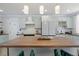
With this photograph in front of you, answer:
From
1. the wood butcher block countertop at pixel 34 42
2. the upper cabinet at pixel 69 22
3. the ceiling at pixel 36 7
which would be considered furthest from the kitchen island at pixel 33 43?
the ceiling at pixel 36 7

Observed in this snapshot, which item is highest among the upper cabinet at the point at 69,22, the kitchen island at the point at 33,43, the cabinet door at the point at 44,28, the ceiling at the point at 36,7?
the ceiling at the point at 36,7

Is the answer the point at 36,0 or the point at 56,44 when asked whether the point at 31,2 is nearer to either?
the point at 36,0

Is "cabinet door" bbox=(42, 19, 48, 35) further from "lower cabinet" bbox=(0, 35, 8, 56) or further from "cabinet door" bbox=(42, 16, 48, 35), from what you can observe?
"lower cabinet" bbox=(0, 35, 8, 56)

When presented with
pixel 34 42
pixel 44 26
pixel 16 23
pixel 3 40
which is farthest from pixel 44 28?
pixel 3 40

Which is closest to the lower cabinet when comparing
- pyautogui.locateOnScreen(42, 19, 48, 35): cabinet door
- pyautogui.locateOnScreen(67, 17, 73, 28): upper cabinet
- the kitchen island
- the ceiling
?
the kitchen island

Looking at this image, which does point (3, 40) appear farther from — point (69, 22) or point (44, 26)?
point (69, 22)

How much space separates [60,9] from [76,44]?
14.4 inches

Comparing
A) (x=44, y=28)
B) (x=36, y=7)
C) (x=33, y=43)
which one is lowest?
(x=33, y=43)

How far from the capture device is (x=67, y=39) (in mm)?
1151

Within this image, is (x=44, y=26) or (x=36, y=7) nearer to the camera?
(x=36, y=7)

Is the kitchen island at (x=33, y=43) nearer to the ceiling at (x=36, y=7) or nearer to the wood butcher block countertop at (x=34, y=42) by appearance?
the wood butcher block countertop at (x=34, y=42)

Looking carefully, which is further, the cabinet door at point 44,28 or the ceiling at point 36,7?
the cabinet door at point 44,28

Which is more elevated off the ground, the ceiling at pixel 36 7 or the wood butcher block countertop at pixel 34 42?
the ceiling at pixel 36 7

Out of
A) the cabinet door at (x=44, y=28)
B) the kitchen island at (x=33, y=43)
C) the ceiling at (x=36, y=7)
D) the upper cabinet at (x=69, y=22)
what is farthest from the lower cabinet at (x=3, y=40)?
the upper cabinet at (x=69, y=22)
